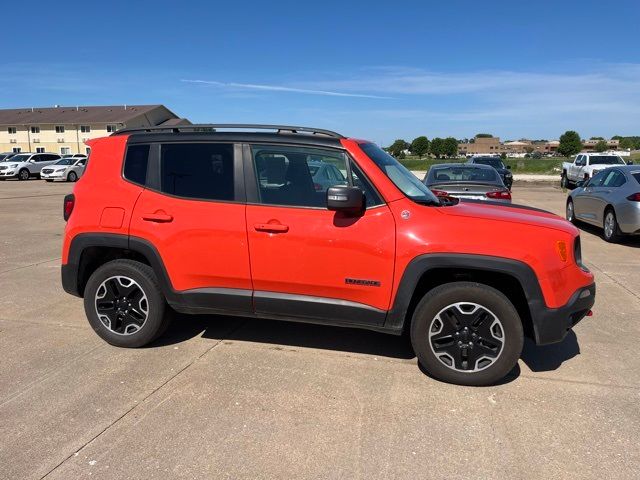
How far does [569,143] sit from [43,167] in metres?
112

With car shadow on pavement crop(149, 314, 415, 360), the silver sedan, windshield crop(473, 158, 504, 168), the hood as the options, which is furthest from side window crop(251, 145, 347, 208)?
windshield crop(473, 158, 504, 168)

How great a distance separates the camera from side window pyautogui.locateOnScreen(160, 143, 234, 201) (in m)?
4.03

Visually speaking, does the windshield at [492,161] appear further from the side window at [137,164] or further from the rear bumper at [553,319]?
the side window at [137,164]

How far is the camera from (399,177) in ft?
13.4

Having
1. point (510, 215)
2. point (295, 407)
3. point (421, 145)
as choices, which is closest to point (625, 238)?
point (510, 215)

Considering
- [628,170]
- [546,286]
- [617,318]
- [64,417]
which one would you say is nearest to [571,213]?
[628,170]

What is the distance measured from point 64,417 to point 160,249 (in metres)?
1.40

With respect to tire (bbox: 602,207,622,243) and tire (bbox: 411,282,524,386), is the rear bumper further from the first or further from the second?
tire (bbox: 602,207,622,243)

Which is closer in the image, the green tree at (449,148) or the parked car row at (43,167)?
the parked car row at (43,167)

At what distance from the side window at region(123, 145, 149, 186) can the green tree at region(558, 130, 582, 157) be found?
118954mm

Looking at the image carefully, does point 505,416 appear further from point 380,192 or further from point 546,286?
point 380,192

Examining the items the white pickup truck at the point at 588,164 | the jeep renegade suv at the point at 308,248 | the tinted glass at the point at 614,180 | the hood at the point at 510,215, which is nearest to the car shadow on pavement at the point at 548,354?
the jeep renegade suv at the point at 308,248

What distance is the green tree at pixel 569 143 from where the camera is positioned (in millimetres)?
109850

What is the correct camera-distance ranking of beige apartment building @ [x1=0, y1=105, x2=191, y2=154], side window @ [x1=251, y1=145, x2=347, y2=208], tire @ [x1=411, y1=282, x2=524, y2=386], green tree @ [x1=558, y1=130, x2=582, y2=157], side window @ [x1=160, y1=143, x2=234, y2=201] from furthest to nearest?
green tree @ [x1=558, y1=130, x2=582, y2=157], beige apartment building @ [x1=0, y1=105, x2=191, y2=154], side window @ [x1=160, y1=143, x2=234, y2=201], side window @ [x1=251, y1=145, x2=347, y2=208], tire @ [x1=411, y1=282, x2=524, y2=386]
